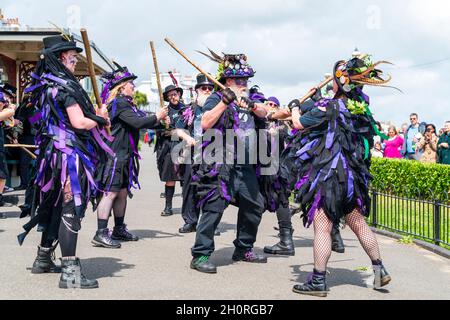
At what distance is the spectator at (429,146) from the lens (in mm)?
16125

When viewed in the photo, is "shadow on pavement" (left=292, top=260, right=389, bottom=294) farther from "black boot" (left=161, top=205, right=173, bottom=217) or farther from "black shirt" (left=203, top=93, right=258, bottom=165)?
"black boot" (left=161, top=205, right=173, bottom=217)

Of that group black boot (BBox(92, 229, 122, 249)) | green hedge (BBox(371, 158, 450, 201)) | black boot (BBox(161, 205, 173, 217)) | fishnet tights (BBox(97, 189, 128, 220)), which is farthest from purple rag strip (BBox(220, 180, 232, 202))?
green hedge (BBox(371, 158, 450, 201))

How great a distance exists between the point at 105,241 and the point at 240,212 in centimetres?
188

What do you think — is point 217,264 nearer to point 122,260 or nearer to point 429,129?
point 122,260

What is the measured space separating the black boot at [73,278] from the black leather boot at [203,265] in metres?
1.20

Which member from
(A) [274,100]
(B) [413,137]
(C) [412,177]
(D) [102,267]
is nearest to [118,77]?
(A) [274,100]

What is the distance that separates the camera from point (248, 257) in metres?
7.27

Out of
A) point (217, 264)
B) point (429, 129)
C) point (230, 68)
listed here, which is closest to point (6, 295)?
point (217, 264)

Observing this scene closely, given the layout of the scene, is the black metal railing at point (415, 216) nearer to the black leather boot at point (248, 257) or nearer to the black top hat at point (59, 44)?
the black leather boot at point (248, 257)

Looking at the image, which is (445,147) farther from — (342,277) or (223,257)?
(342,277)

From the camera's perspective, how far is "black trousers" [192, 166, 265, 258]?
6.65 m

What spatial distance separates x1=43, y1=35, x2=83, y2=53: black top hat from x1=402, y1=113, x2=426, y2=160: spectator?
1184 centimetres
